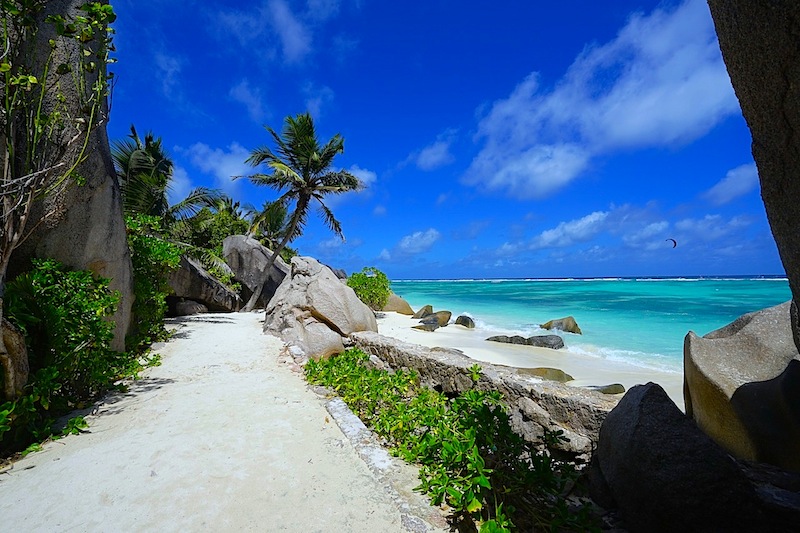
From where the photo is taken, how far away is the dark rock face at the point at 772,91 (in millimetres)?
1333

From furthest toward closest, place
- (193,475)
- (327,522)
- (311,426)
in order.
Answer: (311,426)
(193,475)
(327,522)

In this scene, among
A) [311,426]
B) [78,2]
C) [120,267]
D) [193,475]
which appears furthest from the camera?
[120,267]

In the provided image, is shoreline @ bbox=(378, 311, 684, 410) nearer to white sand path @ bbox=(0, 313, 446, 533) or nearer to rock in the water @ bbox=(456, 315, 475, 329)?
rock in the water @ bbox=(456, 315, 475, 329)

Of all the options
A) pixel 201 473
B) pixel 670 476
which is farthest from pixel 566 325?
pixel 201 473

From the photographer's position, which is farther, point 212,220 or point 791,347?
point 212,220

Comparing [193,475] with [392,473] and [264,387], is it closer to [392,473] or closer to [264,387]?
[392,473]

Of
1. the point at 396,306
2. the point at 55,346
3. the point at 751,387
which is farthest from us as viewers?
the point at 396,306

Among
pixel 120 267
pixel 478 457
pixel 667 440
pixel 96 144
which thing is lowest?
pixel 478 457

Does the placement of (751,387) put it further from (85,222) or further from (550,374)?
(85,222)

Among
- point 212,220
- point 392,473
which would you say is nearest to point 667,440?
point 392,473

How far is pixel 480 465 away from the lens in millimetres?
2635

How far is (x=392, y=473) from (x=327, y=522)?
2.67 feet

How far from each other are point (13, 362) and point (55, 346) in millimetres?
669

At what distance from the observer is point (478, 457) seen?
270 centimetres
